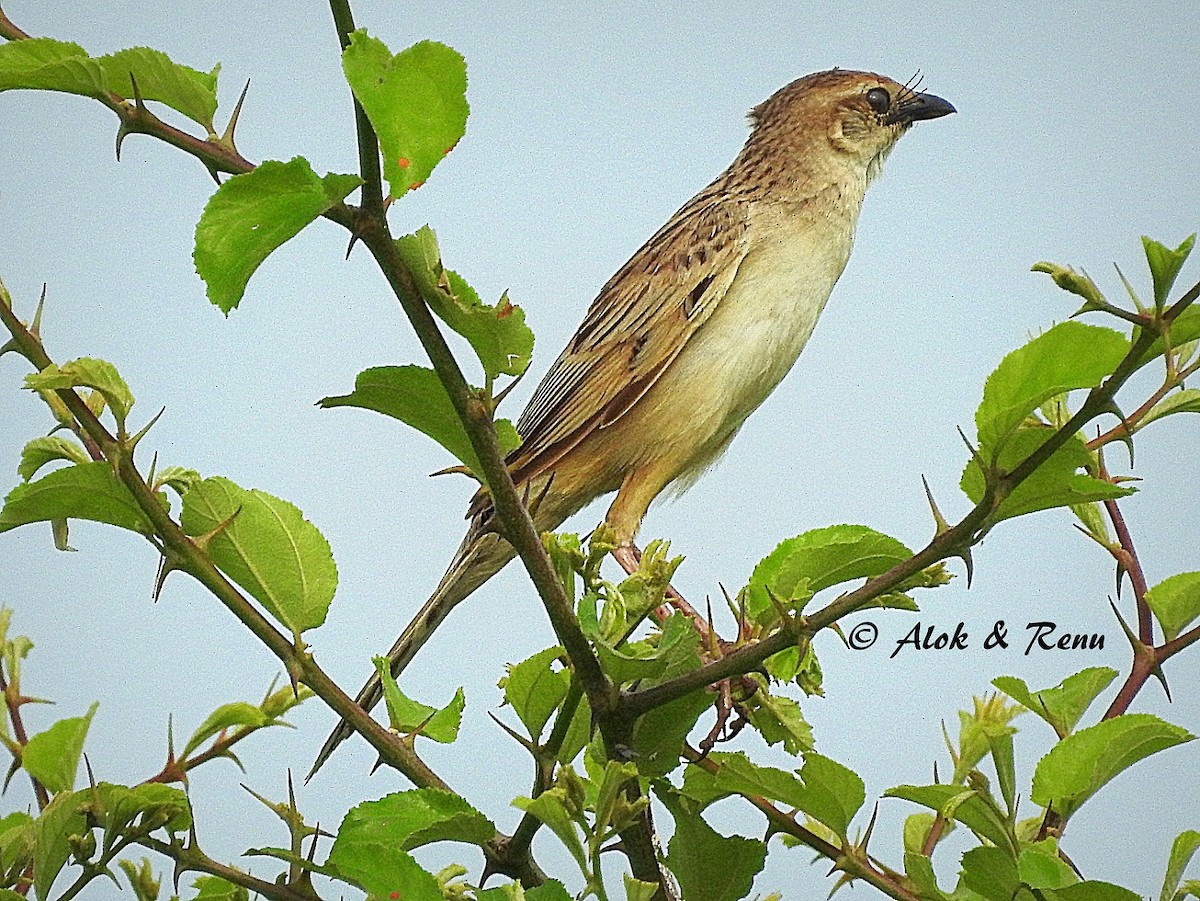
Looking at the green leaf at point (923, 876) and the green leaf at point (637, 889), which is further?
the green leaf at point (923, 876)

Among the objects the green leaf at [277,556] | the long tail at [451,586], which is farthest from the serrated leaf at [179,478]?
the long tail at [451,586]

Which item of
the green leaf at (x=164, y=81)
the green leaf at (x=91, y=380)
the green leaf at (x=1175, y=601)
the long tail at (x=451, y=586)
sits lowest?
the green leaf at (x=1175, y=601)

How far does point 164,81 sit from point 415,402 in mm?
220

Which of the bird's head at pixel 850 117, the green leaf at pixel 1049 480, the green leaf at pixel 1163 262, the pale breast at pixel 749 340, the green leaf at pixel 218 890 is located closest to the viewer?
the green leaf at pixel 1163 262

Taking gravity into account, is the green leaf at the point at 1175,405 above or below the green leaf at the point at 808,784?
above

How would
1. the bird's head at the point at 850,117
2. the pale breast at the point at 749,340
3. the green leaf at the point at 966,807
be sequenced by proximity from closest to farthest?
the green leaf at the point at 966,807 < the pale breast at the point at 749,340 < the bird's head at the point at 850,117

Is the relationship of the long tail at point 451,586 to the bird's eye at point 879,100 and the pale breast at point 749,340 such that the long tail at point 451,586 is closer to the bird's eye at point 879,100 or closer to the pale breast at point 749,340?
the pale breast at point 749,340

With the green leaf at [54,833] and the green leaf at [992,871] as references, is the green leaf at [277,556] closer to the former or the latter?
the green leaf at [54,833]

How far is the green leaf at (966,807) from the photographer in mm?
839

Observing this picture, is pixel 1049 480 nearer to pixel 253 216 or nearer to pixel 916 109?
pixel 253 216

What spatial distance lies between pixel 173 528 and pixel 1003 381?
524 mm

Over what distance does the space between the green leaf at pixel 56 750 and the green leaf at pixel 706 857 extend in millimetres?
473

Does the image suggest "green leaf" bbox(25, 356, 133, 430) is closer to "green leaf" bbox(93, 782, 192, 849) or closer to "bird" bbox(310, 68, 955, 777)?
"green leaf" bbox(93, 782, 192, 849)

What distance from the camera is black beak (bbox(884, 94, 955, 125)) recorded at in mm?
2244
